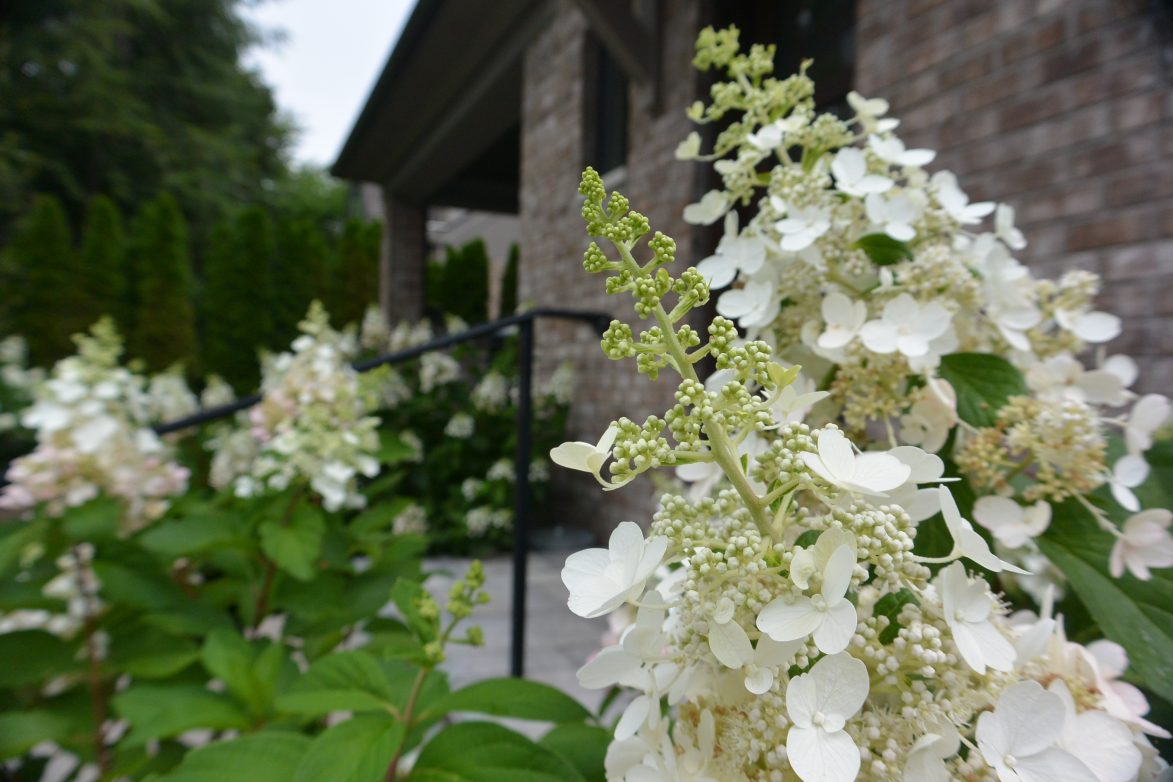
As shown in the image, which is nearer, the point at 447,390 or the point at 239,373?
the point at 447,390

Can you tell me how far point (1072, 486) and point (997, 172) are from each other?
4.78 feet

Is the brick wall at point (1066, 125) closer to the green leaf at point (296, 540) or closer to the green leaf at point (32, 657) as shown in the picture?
the green leaf at point (296, 540)

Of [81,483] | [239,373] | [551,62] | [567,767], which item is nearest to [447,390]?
[551,62]

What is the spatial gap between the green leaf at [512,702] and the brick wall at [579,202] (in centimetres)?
206

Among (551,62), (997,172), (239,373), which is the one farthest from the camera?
(239,373)

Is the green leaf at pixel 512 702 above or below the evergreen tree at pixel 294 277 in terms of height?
below

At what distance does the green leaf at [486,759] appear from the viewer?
1.97 ft

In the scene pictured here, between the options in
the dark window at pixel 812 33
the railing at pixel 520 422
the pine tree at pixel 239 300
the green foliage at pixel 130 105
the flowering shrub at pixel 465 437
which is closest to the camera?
the railing at pixel 520 422

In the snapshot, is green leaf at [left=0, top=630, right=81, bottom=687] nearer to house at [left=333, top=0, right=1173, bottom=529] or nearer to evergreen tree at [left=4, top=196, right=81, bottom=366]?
house at [left=333, top=0, right=1173, bottom=529]

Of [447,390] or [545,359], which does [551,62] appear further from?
[447,390]

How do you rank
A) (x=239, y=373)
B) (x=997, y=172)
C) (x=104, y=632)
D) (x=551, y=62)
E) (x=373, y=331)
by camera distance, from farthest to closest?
(x=239, y=373), (x=373, y=331), (x=551, y=62), (x=997, y=172), (x=104, y=632)

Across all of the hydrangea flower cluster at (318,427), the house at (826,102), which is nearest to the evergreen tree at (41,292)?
the house at (826,102)

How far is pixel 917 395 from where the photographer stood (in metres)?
0.61

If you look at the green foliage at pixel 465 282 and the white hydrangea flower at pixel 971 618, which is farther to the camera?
the green foliage at pixel 465 282
